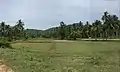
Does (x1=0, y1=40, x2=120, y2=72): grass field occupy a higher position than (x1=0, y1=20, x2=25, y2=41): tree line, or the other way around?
(x1=0, y1=20, x2=25, y2=41): tree line

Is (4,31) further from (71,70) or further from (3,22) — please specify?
(71,70)

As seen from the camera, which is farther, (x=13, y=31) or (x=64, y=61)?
(x=13, y=31)

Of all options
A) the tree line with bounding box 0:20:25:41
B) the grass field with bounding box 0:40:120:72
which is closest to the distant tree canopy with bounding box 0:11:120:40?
the tree line with bounding box 0:20:25:41

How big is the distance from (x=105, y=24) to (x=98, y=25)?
4.19m

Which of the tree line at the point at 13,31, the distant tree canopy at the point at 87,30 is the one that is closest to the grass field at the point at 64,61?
the distant tree canopy at the point at 87,30

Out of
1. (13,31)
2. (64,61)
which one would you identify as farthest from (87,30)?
(64,61)

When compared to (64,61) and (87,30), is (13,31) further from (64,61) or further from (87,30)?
(64,61)

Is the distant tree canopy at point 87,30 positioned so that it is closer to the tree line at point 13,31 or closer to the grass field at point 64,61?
the tree line at point 13,31

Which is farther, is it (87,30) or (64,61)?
(87,30)

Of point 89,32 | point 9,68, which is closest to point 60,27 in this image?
point 89,32

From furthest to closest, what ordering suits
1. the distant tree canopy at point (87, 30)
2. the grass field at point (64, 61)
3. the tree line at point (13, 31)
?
the tree line at point (13, 31) < the distant tree canopy at point (87, 30) < the grass field at point (64, 61)

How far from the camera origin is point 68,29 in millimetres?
94125

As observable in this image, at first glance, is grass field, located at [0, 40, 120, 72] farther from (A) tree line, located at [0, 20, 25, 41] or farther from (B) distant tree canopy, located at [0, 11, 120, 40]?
(A) tree line, located at [0, 20, 25, 41]

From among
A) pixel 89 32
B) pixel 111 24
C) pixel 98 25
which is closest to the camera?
pixel 111 24
